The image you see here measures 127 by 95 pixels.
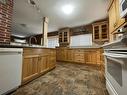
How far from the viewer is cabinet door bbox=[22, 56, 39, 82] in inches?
65.9

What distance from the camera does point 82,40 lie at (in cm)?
520

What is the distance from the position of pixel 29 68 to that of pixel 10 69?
512 mm

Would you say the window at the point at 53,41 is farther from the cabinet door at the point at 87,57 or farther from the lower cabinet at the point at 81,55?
the cabinet door at the point at 87,57

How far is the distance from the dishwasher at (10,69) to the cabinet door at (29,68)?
0.52ft

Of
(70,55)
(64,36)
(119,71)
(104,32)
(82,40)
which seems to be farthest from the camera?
(64,36)

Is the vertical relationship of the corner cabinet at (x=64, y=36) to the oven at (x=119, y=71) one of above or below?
above

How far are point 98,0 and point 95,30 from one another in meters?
1.96

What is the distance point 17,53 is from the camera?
4.83 feet

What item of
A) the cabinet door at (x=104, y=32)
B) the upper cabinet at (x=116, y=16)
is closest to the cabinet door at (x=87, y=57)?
the cabinet door at (x=104, y=32)

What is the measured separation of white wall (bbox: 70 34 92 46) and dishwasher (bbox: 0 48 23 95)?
4151 mm

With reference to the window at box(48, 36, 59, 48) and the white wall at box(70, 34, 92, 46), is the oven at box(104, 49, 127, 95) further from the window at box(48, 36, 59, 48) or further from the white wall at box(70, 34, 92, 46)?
the window at box(48, 36, 59, 48)

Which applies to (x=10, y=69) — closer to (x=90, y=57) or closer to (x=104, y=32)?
(x=90, y=57)

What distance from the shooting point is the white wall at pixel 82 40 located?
16.1 ft

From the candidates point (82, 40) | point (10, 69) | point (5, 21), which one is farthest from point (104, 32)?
point (10, 69)
